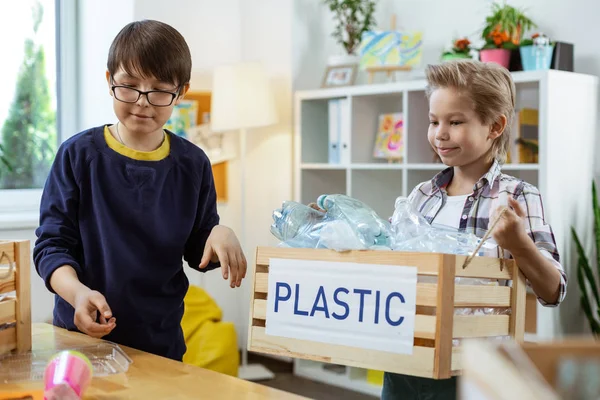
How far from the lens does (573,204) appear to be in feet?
9.91

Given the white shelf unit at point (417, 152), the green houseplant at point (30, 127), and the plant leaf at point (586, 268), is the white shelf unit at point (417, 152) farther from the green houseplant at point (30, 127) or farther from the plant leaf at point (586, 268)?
the green houseplant at point (30, 127)

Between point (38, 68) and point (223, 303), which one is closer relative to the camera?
point (38, 68)

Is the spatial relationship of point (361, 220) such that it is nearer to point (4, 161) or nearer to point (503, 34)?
point (503, 34)

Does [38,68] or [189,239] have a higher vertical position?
[38,68]

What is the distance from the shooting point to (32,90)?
3.67m

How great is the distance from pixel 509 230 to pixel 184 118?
296 cm

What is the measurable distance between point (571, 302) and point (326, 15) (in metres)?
1.97

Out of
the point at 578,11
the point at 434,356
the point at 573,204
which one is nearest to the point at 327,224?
the point at 434,356

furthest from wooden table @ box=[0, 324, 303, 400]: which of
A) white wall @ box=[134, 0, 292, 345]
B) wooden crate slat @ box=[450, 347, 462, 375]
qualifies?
white wall @ box=[134, 0, 292, 345]

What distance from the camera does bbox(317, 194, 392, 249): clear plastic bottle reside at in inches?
46.6

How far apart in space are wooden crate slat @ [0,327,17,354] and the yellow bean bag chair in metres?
2.20

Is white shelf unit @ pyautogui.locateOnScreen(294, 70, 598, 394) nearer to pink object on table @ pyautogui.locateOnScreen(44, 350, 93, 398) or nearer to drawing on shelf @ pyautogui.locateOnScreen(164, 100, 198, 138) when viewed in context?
drawing on shelf @ pyautogui.locateOnScreen(164, 100, 198, 138)

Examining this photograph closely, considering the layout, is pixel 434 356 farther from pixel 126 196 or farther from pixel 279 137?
pixel 279 137

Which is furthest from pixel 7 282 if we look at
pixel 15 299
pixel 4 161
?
pixel 4 161
